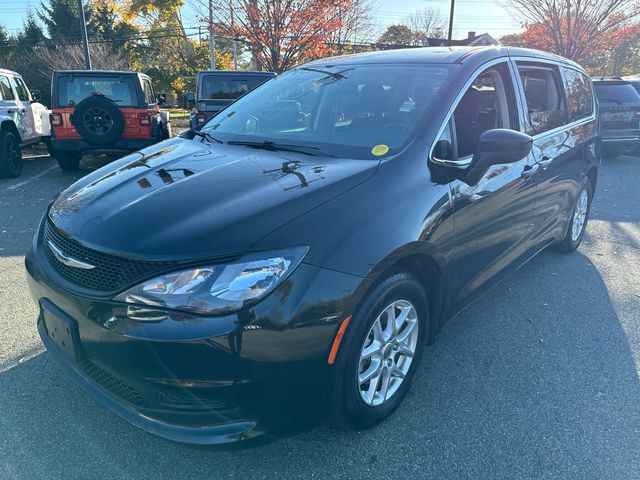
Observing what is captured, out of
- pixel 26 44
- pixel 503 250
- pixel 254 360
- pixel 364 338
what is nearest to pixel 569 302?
pixel 503 250

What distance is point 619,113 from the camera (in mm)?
9695

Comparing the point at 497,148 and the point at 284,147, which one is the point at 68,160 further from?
the point at 497,148

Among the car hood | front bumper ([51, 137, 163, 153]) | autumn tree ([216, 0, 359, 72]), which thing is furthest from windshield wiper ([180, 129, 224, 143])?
autumn tree ([216, 0, 359, 72])

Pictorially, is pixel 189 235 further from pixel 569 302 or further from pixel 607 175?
pixel 607 175

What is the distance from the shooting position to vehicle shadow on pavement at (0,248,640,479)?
205 centimetres

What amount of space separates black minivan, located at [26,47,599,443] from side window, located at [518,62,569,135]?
0.11m

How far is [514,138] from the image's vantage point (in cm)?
239

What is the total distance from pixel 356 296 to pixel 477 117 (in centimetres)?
164

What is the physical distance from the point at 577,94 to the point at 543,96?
2.71 feet

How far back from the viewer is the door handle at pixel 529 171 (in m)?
3.05

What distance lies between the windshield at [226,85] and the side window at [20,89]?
340 cm

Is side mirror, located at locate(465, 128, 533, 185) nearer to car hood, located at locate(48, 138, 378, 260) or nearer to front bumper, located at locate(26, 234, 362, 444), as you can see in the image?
car hood, located at locate(48, 138, 378, 260)

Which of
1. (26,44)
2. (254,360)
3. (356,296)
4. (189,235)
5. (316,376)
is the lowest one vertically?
(316,376)

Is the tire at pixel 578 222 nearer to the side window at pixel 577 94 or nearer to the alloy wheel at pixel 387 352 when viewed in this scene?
the side window at pixel 577 94
